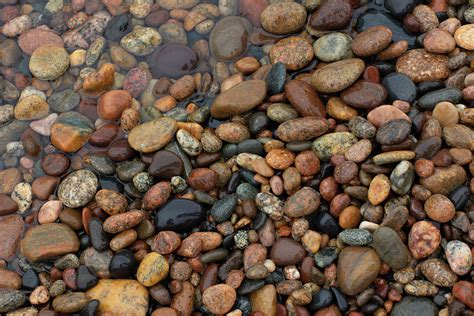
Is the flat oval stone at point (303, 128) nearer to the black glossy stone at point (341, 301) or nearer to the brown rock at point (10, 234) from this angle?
the black glossy stone at point (341, 301)

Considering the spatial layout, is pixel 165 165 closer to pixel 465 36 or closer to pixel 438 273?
pixel 438 273

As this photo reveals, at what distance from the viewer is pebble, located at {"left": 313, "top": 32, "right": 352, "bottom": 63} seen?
14.9 feet

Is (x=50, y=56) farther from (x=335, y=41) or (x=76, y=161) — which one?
(x=335, y=41)

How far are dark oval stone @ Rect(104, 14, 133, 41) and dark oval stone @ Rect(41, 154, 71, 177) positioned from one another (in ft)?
4.68

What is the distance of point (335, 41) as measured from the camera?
457 centimetres

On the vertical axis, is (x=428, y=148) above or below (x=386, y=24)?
below

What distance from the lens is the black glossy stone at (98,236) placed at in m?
3.95

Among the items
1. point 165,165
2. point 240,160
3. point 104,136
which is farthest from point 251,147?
point 104,136

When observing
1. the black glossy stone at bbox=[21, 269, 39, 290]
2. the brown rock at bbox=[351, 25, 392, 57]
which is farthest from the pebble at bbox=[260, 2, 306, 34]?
the black glossy stone at bbox=[21, 269, 39, 290]

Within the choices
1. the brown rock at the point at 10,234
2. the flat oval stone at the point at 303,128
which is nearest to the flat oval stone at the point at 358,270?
the flat oval stone at the point at 303,128

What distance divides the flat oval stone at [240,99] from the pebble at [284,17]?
72cm

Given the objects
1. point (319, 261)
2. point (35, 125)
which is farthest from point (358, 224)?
point (35, 125)

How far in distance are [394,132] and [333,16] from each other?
1.46m

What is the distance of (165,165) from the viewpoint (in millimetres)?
4230
